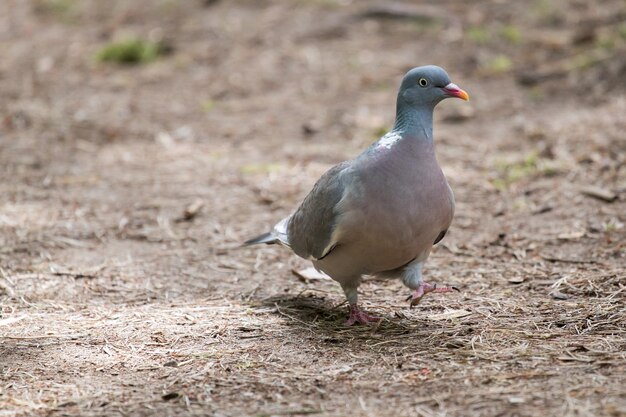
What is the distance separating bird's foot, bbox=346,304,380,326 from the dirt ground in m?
0.06

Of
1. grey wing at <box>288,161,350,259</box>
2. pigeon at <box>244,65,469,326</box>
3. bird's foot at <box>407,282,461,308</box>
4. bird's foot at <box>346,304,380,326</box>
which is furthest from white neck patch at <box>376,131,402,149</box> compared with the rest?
bird's foot at <box>346,304,380,326</box>

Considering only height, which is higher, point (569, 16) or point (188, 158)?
Result: point (569, 16)

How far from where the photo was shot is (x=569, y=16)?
1041 centimetres

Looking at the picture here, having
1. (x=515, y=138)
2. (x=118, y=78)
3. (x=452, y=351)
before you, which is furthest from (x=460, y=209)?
(x=118, y=78)

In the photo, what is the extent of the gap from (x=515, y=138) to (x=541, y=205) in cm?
181

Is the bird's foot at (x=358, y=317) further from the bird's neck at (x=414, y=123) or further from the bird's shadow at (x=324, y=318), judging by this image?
the bird's neck at (x=414, y=123)

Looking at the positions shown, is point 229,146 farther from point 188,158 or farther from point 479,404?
point 479,404

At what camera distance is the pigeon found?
3.70m

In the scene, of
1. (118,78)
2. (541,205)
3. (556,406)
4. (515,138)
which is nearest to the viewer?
(556,406)

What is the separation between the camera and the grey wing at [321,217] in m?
3.88

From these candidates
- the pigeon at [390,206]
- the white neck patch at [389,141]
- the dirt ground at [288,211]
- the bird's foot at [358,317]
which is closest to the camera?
the dirt ground at [288,211]

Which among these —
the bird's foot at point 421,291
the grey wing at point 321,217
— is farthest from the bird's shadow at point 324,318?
the grey wing at point 321,217

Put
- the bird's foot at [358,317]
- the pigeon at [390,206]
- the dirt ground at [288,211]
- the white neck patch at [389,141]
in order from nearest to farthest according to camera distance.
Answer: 1. the dirt ground at [288,211]
2. the pigeon at [390,206]
3. the white neck patch at [389,141]
4. the bird's foot at [358,317]

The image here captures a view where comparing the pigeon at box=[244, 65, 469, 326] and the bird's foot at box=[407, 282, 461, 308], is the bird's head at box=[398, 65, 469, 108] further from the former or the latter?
the bird's foot at box=[407, 282, 461, 308]
